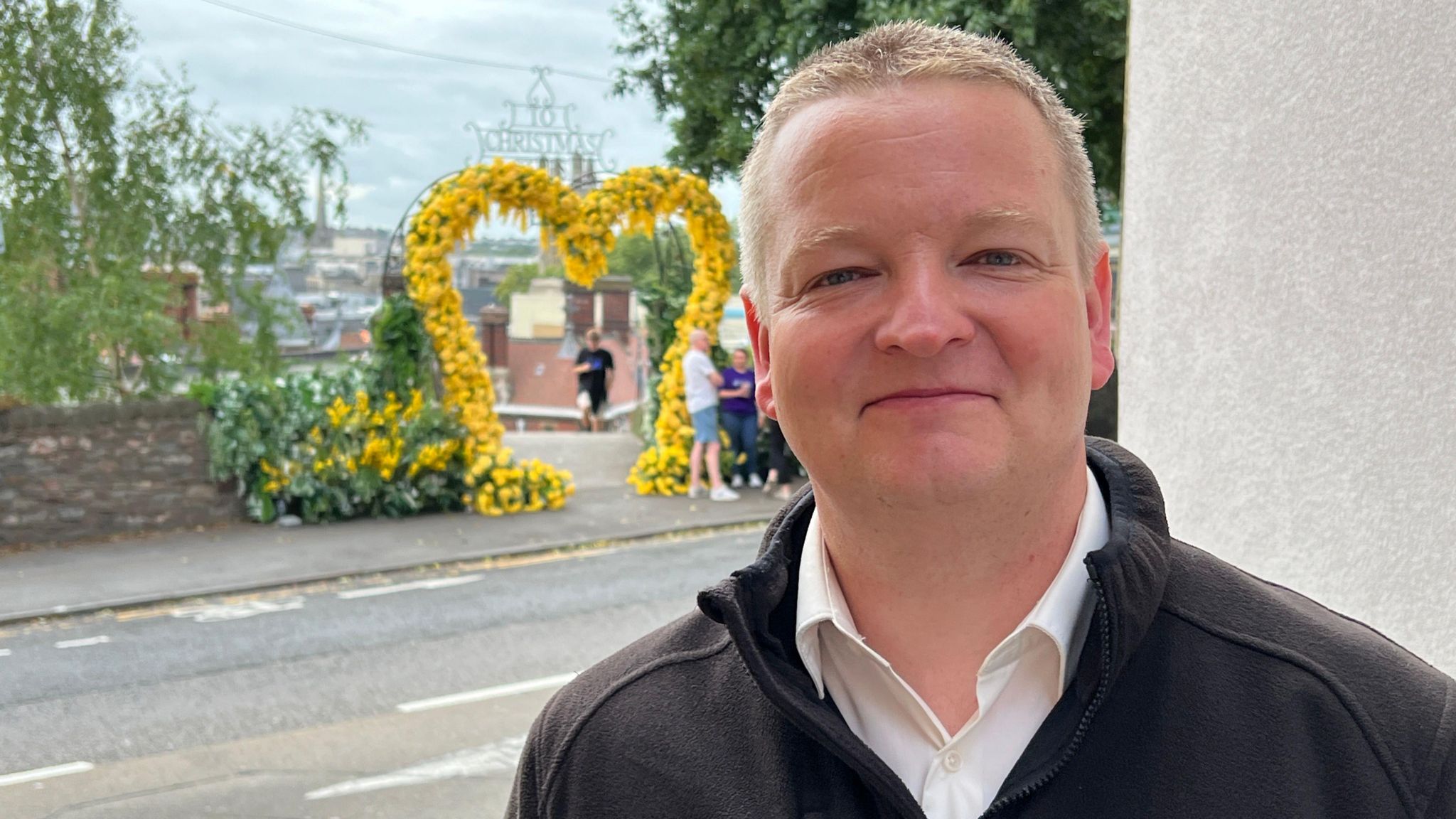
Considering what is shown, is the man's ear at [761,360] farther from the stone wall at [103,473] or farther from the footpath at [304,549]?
the stone wall at [103,473]

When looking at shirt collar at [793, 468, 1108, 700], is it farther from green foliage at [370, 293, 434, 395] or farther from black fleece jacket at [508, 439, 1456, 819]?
green foliage at [370, 293, 434, 395]

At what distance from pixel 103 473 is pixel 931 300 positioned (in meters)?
12.9

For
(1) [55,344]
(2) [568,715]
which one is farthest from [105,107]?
(2) [568,715]

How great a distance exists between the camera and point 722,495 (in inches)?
557

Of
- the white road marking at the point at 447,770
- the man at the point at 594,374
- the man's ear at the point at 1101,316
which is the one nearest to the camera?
the man's ear at the point at 1101,316

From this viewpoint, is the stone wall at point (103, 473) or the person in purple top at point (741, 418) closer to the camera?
the stone wall at point (103, 473)

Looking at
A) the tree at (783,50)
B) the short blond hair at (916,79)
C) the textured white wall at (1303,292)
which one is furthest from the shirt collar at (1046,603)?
the tree at (783,50)

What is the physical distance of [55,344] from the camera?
40.9ft

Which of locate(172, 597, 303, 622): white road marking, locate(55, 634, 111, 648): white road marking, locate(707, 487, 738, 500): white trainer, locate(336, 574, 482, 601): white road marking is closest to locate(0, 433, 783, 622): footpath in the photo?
locate(707, 487, 738, 500): white trainer

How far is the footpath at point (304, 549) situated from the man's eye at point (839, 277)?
989 cm

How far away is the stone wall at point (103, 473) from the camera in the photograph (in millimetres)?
12195

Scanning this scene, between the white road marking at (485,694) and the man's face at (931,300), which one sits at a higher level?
the man's face at (931,300)

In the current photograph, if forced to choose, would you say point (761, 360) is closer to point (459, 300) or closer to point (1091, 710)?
point (1091, 710)

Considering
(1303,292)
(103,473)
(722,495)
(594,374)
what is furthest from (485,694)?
(594,374)
